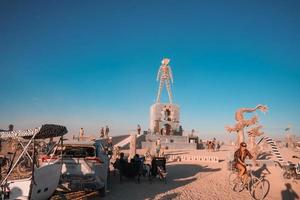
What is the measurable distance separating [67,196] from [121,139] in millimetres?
35111

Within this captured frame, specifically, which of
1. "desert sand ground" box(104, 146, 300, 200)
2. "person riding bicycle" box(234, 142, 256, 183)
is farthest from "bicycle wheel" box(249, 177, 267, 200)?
"person riding bicycle" box(234, 142, 256, 183)

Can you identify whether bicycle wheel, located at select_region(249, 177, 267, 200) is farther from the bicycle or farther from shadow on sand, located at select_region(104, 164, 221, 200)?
shadow on sand, located at select_region(104, 164, 221, 200)

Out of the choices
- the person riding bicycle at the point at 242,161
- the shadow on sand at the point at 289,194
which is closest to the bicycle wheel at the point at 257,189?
the person riding bicycle at the point at 242,161

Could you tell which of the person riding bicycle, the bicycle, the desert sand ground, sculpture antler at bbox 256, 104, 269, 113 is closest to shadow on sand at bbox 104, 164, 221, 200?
the desert sand ground

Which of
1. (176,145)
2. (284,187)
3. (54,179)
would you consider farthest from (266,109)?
(176,145)

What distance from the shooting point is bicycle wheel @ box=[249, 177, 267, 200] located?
11.0m

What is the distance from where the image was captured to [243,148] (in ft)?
37.4

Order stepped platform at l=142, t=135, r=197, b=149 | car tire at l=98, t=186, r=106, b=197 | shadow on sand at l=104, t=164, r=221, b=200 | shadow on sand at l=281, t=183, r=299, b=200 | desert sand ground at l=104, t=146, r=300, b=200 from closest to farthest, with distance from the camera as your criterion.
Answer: car tire at l=98, t=186, r=106, b=197 < shadow on sand at l=104, t=164, r=221, b=200 < desert sand ground at l=104, t=146, r=300, b=200 < shadow on sand at l=281, t=183, r=299, b=200 < stepped platform at l=142, t=135, r=197, b=149

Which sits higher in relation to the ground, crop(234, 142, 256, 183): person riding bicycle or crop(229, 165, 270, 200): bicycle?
crop(234, 142, 256, 183): person riding bicycle

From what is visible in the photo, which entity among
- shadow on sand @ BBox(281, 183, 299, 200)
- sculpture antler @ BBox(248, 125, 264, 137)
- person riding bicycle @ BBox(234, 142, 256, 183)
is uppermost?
sculpture antler @ BBox(248, 125, 264, 137)

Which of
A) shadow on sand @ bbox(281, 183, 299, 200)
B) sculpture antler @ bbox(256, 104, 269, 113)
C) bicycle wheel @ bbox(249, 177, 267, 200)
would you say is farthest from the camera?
sculpture antler @ bbox(256, 104, 269, 113)

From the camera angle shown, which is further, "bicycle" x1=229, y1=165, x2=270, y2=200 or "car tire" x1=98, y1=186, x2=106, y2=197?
"bicycle" x1=229, y1=165, x2=270, y2=200

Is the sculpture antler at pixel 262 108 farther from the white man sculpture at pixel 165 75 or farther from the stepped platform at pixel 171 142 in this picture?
the white man sculpture at pixel 165 75

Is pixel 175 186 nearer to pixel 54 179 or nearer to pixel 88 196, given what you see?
pixel 88 196
